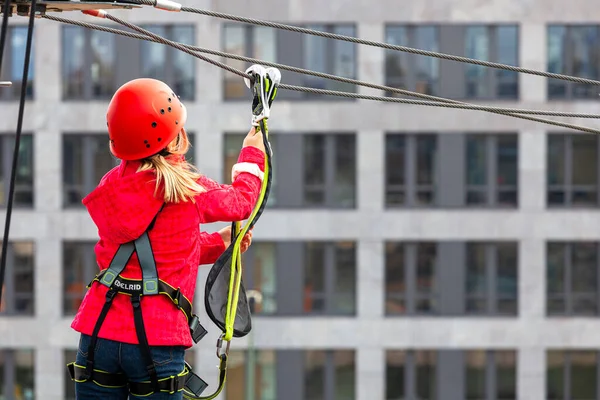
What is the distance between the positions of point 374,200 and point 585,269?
6784mm

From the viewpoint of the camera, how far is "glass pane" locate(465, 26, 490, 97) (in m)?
36.6

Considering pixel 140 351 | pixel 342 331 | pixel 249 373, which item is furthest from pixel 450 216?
pixel 140 351

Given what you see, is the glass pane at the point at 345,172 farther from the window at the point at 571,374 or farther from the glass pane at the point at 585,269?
the window at the point at 571,374

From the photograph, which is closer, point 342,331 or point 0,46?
point 0,46

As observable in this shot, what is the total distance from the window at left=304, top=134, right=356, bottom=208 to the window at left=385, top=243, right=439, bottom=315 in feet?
7.58

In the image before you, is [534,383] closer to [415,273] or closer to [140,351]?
[415,273]

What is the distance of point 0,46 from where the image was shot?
563cm

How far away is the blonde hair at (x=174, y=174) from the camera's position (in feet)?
19.3

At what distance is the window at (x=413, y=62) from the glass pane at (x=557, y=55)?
133 inches

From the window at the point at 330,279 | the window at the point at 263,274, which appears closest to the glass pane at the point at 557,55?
the window at the point at 330,279

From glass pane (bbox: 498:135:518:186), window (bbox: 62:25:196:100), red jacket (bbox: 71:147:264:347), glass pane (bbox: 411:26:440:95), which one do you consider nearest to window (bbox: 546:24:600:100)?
glass pane (bbox: 498:135:518:186)

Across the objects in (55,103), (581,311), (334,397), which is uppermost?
(55,103)

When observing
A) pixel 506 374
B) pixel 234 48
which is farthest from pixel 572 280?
pixel 234 48

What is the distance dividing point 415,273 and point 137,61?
1060 cm
